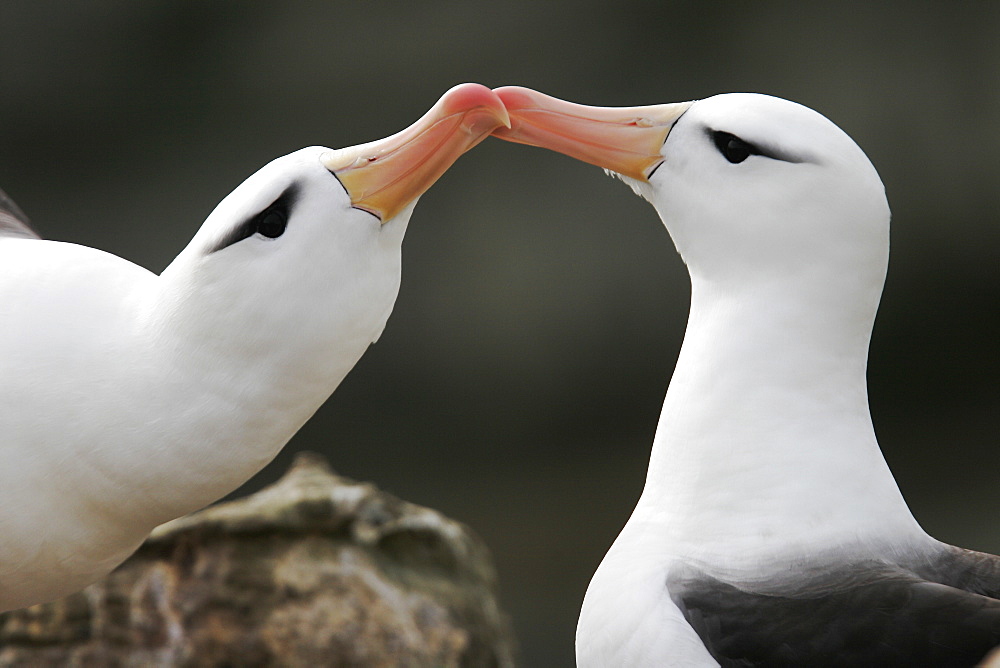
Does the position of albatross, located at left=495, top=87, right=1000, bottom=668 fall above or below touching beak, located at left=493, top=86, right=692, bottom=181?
below

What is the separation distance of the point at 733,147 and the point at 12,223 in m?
1.49

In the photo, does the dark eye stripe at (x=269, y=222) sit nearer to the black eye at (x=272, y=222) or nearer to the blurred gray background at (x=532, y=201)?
the black eye at (x=272, y=222)

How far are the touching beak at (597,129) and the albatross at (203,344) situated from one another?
0.18m

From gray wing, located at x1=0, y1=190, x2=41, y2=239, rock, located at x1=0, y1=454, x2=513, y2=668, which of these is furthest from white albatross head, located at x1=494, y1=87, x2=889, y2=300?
rock, located at x1=0, y1=454, x2=513, y2=668

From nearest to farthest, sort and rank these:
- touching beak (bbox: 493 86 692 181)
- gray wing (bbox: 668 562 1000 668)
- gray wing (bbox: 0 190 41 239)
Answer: gray wing (bbox: 668 562 1000 668), touching beak (bbox: 493 86 692 181), gray wing (bbox: 0 190 41 239)

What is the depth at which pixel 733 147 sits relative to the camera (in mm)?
1973

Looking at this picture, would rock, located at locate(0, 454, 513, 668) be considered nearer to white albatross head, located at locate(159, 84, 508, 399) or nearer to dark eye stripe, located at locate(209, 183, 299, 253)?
white albatross head, located at locate(159, 84, 508, 399)

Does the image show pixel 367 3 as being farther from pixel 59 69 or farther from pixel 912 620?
pixel 912 620

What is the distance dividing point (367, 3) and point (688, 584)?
4.72m

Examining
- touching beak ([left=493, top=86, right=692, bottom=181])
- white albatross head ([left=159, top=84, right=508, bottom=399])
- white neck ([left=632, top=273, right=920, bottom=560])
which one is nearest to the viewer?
white albatross head ([left=159, top=84, right=508, bottom=399])

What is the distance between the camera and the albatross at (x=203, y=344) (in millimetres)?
1769

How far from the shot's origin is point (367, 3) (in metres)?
5.90

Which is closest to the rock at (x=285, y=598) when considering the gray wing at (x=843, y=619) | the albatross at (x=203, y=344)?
the albatross at (x=203, y=344)

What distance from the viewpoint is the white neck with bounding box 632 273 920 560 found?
188 centimetres
